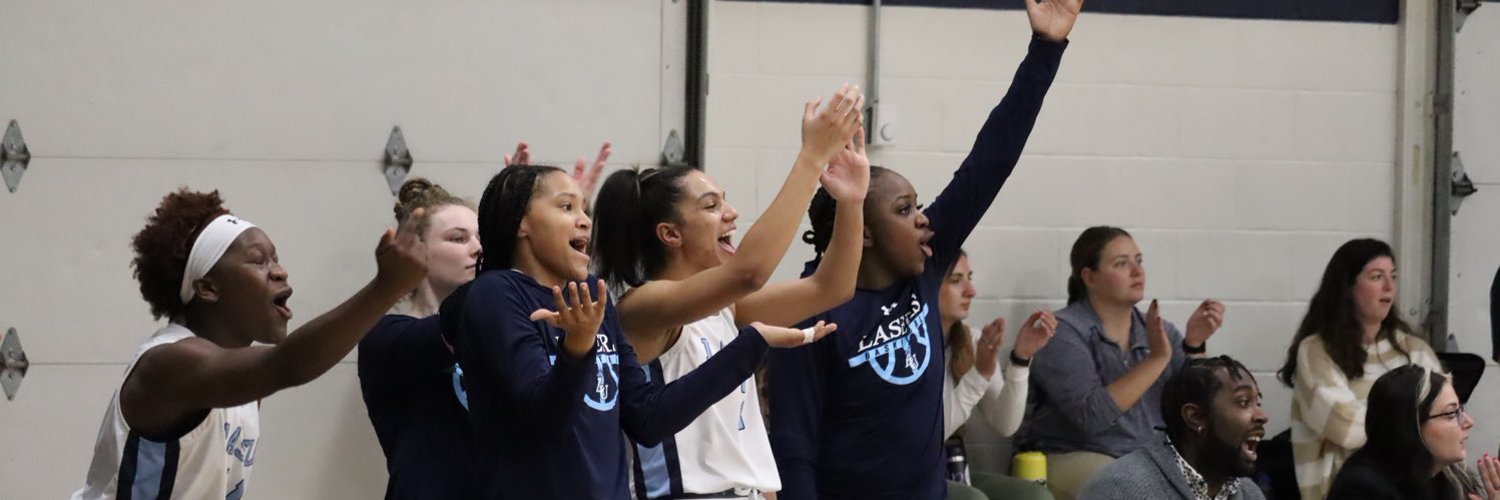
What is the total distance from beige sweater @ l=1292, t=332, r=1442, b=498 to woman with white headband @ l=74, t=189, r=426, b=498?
135 inches

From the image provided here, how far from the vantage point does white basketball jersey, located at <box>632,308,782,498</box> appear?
3428 millimetres

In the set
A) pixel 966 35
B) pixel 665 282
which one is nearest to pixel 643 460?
pixel 665 282

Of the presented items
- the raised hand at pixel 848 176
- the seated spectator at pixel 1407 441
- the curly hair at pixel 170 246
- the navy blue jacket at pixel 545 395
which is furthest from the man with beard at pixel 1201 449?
the curly hair at pixel 170 246

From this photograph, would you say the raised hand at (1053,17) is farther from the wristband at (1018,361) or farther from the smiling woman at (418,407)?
the wristband at (1018,361)

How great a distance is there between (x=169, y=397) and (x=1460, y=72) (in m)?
4.90

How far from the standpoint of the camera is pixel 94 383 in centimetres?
545

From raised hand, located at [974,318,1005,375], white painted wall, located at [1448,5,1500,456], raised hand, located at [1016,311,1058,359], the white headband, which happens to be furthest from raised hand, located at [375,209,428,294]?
white painted wall, located at [1448,5,1500,456]

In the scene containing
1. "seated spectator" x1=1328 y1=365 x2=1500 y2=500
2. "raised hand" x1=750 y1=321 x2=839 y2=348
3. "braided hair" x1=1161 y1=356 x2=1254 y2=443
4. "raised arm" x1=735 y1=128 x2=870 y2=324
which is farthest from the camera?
"seated spectator" x1=1328 y1=365 x2=1500 y2=500

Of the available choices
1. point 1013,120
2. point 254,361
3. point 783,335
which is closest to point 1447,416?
point 1013,120

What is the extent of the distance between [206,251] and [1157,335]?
3365 mm

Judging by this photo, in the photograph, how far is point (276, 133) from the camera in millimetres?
5535

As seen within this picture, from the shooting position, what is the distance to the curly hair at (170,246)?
3408mm

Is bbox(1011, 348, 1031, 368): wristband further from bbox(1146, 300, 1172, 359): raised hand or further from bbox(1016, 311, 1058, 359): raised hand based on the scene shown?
bbox(1146, 300, 1172, 359): raised hand

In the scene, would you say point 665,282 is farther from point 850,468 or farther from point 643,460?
point 850,468
